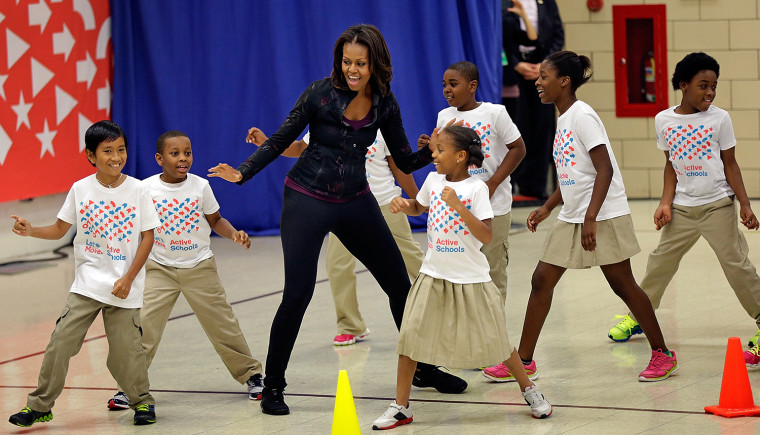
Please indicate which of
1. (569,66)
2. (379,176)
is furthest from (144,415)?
(569,66)

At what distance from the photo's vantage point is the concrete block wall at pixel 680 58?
11.1 m

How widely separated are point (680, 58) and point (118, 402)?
7.86 m

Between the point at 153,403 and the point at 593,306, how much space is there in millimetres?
3083

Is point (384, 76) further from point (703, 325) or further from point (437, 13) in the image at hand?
point (437, 13)

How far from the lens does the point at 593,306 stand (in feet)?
22.7

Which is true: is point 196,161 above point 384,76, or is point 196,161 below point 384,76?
below

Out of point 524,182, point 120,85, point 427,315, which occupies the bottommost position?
point 524,182

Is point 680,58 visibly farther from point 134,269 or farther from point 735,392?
point 134,269

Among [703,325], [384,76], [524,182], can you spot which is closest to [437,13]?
[524,182]

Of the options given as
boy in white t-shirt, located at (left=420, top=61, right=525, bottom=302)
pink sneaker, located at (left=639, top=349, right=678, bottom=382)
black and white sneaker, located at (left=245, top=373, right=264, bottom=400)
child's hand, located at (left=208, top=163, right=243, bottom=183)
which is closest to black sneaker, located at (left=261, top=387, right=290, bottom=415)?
black and white sneaker, located at (left=245, top=373, right=264, bottom=400)

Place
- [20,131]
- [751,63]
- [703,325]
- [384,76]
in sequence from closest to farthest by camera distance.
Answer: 1. [384,76]
2. [703,325]
3. [20,131]
4. [751,63]

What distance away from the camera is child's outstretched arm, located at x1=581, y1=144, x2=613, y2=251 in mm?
4977

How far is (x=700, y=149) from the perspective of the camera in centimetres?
556

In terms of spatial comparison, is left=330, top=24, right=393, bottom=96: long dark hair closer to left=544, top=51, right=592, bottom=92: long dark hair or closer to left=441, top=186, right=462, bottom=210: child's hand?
left=441, top=186, right=462, bottom=210: child's hand
